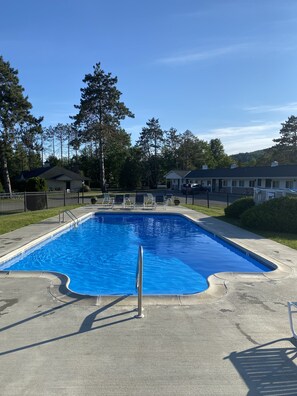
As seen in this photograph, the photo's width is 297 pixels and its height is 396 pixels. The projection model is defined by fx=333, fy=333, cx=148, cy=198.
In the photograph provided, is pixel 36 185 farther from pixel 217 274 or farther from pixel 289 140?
pixel 289 140

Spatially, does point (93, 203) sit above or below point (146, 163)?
below

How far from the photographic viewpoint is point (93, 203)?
26312 millimetres

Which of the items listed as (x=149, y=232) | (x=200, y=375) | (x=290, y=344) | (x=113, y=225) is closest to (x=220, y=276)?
(x=290, y=344)

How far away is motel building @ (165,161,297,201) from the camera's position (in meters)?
39.5

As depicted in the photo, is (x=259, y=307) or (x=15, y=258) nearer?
(x=259, y=307)

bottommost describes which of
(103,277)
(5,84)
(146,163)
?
(103,277)

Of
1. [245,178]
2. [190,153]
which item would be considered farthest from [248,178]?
[190,153]

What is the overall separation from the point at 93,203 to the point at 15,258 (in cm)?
1700

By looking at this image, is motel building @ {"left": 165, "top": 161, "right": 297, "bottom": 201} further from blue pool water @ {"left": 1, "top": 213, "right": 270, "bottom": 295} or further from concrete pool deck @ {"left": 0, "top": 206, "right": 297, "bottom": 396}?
concrete pool deck @ {"left": 0, "top": 206, "right": 297, "bottom": 396}

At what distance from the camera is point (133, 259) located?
11.0 metres

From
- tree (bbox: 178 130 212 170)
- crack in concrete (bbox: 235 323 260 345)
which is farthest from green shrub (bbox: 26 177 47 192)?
tree (bbox: 178 130 212 170)

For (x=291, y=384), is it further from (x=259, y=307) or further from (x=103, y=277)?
(x=103, y=277)

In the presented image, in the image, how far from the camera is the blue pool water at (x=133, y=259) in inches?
339

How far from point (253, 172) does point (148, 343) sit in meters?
44.3
